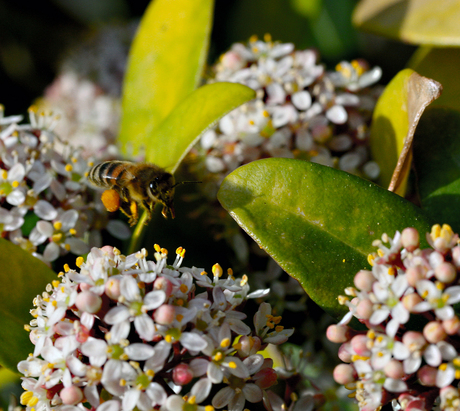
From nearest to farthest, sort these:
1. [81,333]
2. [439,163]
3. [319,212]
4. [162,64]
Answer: [81,333] < [319,212] < [439,163] < [162,64]

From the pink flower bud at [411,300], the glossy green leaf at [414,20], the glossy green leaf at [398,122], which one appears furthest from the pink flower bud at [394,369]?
the glossy green leaf at [414,20]

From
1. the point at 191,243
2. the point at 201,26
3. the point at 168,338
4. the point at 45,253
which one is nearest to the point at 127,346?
the point at 168,338

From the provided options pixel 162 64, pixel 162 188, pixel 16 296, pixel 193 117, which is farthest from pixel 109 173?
pixel 162 64

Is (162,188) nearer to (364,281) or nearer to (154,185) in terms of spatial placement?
(154,185)

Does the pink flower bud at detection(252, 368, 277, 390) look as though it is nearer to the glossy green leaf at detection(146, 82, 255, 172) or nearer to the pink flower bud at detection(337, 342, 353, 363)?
the pink flower bud at detection(337, 342, 353, 363)

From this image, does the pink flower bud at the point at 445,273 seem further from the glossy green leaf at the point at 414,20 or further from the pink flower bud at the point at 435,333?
the glossy green leaf at the point at 414,20

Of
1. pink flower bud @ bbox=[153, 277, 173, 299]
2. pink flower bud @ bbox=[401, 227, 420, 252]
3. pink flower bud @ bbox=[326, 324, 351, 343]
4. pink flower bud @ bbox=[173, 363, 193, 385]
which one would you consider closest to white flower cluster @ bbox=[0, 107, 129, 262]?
pink flower bud @ bbox=[153, 277, 173, 299]

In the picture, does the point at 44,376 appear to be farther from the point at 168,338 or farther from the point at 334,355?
the point at 334,355
